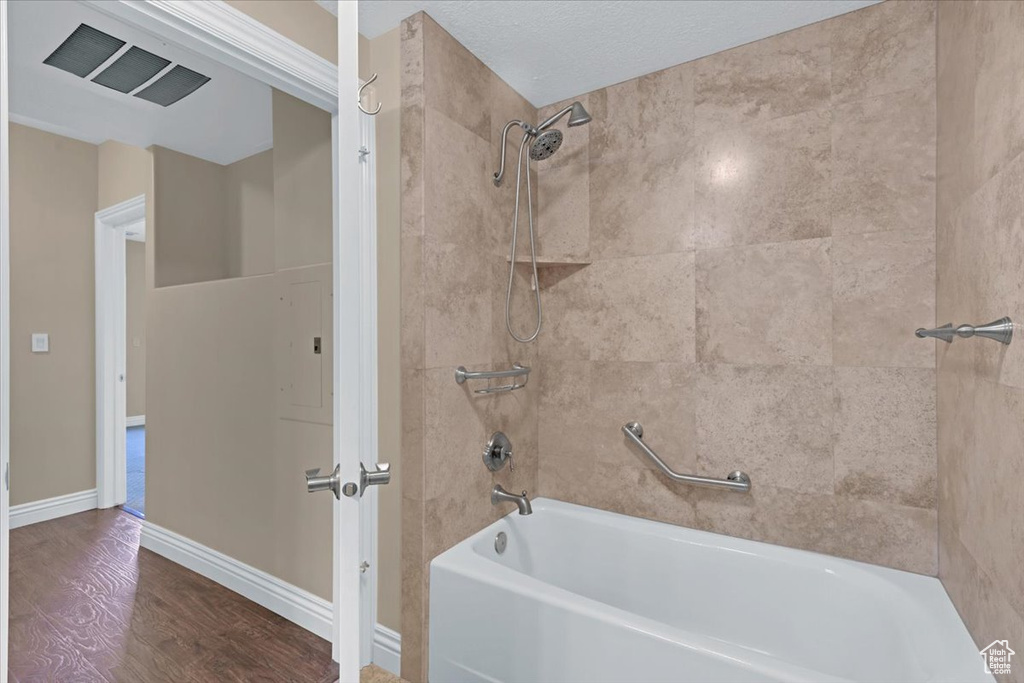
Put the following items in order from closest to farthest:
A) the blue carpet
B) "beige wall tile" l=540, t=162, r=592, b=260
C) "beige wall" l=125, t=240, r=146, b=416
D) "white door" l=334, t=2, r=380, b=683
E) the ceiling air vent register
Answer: "white door" l=334, t=2, r=380, b=683, the ceiling air vent register, "beige wall tile" l=540, t=162, r=592, b=260, the blue carpet, "beige wall" l=125, t=240, r=146, b=416

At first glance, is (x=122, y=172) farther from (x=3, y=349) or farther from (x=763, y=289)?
(x=763, y=289)

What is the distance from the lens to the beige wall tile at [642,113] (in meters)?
1.90

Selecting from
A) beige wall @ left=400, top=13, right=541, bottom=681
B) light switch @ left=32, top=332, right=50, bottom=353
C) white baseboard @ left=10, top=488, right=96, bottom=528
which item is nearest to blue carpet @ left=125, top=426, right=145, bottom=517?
white baseboard @ left=10, top=488, right=96, bottom=528

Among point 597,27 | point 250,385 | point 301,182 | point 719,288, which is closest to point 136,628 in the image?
point 250,385

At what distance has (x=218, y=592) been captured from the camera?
224cm

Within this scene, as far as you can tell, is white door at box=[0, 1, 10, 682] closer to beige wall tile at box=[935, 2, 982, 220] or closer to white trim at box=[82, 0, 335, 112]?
white trim at box=[82, 0, 335, 112]

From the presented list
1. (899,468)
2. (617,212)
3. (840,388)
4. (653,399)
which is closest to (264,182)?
(617,212)

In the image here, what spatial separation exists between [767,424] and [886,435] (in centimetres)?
35

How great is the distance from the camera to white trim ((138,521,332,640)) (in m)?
1.96

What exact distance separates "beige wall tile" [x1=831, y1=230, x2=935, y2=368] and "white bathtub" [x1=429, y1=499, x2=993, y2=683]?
2.32 feet

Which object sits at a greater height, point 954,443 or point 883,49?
point 883,49

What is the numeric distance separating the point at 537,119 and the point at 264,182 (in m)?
1.55

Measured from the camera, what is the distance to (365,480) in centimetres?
86

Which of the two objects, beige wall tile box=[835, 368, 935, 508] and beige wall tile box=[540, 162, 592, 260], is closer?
beige wall tile box=[835, 368, 935, 508]
